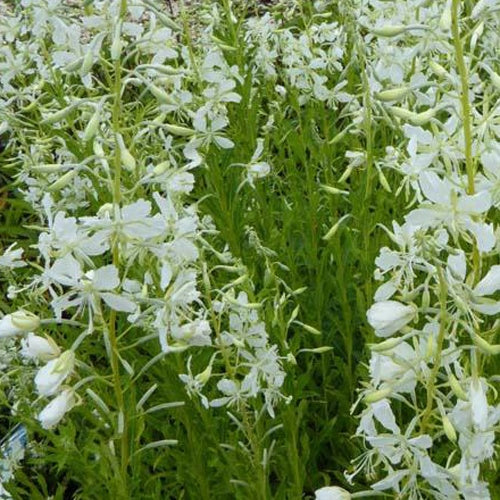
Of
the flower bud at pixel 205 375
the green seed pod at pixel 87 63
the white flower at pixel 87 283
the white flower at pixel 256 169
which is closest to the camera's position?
the white flower at pixel 87 283

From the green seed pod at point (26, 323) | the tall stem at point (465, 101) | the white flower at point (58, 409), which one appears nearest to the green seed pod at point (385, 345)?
the tall stem at point (465, 101)

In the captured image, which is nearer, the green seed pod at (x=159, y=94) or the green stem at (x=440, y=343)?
the green stem at (x=440, y=343)

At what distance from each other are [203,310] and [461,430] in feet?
3.28

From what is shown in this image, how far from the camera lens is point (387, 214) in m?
4.16

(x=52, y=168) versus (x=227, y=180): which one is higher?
(x=52, y=168)

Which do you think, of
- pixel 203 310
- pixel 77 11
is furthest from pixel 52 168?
pixel 77 11

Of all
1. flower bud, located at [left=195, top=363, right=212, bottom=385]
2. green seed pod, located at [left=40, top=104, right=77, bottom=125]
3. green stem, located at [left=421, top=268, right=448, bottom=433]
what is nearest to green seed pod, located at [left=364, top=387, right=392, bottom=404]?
green stem, located at [left=421, top=268, right=448, bottom=433]

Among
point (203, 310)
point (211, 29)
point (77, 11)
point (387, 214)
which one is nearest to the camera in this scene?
point (203, 310)

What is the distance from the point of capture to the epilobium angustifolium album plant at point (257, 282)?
7.29 feet

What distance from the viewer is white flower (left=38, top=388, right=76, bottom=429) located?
93.0 inches

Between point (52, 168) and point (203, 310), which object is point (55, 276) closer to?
point (52, 168)

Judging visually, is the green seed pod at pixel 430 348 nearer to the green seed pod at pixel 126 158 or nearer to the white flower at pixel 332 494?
the white flower at pixel 332 494

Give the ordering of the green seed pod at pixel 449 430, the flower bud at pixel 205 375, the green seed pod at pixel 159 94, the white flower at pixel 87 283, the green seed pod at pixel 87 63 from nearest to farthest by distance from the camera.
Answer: the green seed pod at pixel 449 430 → the white flower at pixel 87 283 → the green seed pod at pixel 87 63 → the green seed pod at pixel 159 94 → the flower bud at pixel 205 375

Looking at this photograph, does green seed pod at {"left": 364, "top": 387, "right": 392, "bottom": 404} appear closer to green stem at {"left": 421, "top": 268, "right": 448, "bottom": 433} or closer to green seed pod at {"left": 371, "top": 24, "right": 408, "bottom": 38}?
green stem at {"left": 421, "top": 268, "right": 448, "bottom": 433}
